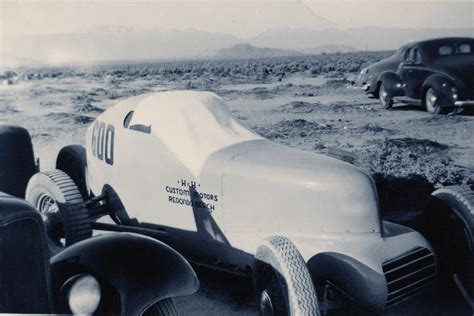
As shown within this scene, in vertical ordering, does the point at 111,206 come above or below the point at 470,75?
below

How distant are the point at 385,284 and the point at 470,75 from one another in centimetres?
925

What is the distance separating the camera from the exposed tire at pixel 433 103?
12047 mm

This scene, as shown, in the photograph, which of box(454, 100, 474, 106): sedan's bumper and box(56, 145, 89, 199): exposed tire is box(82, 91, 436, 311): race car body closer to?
box(56, 145, 89, 199): exposed tire

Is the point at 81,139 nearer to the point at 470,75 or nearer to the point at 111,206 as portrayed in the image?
the point at 111,206

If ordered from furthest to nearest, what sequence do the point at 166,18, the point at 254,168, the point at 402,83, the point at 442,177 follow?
the point at 402,83, the point at 442,177, the point at 166,18, the point at 254,168

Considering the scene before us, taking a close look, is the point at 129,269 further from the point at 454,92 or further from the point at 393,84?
the point at 393,84

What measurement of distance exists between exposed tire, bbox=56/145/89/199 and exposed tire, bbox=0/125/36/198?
42 cm

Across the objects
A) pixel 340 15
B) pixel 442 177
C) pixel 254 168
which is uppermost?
pixel 340 15

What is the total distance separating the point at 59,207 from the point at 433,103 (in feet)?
32.3

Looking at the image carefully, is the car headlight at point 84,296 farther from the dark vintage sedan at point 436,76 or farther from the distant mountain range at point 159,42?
the dark vintage sedan at point 436,76

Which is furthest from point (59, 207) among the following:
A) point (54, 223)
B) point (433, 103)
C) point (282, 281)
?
point (433, 103)

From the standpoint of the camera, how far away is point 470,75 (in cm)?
1123

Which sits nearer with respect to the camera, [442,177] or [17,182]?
[17,182]

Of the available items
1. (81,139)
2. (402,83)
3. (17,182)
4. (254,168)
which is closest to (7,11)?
(17,182)
